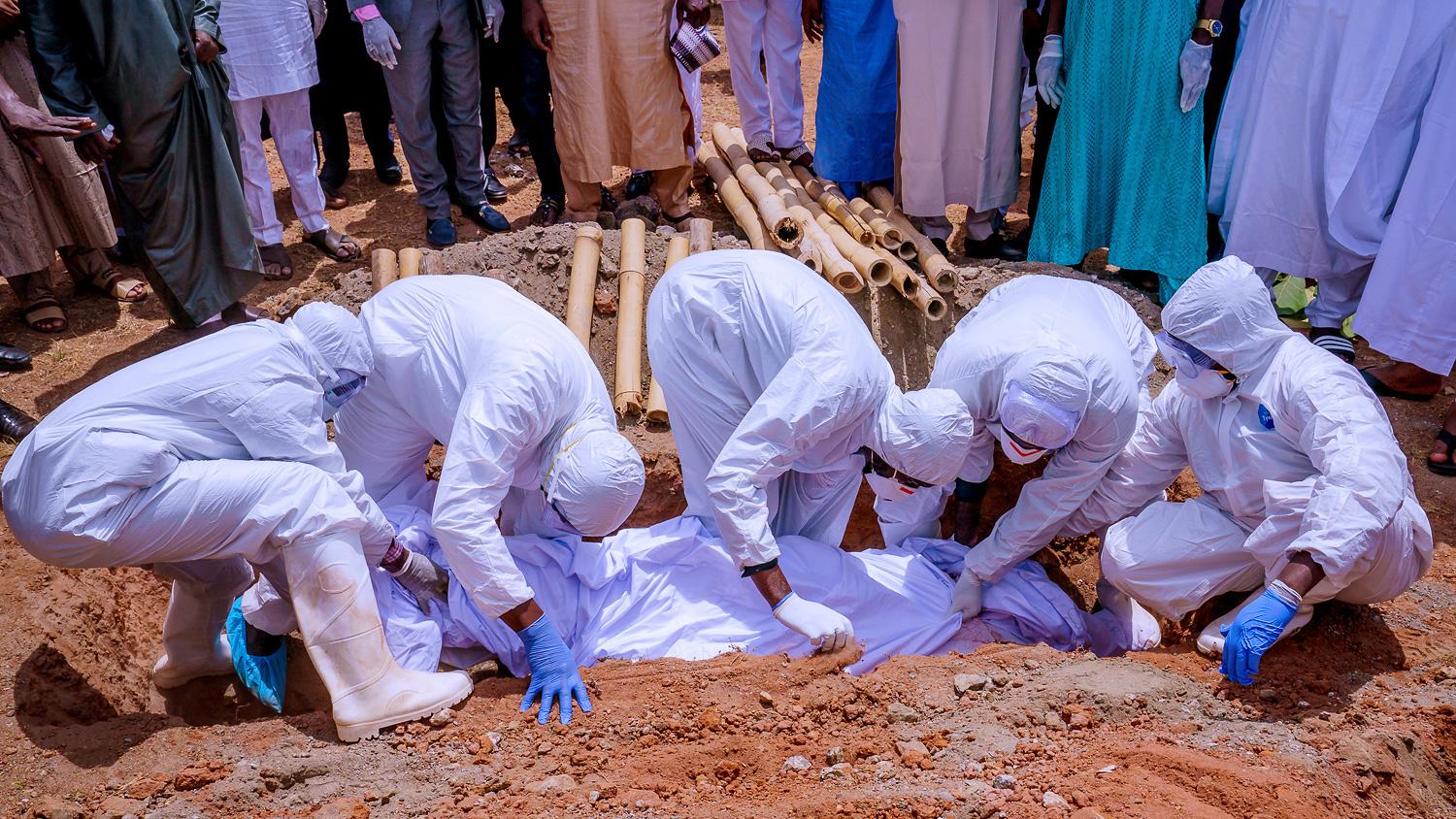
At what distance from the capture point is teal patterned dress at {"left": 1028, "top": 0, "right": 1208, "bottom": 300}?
5.14 metres

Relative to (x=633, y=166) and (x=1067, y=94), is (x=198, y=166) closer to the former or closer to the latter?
(x=633, y=166)

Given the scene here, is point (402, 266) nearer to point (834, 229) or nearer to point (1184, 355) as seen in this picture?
point (834, 229)

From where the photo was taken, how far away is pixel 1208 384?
342 centimetres

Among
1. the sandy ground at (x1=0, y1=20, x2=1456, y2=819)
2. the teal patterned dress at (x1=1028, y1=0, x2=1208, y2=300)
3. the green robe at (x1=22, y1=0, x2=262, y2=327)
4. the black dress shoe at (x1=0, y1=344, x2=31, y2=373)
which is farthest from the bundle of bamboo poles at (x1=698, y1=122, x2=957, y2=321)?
the black dress shoe at (x1=0, y1=344, x2=31, y2=373)

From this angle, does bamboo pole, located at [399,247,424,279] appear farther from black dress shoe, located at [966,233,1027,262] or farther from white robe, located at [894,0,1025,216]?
black dress shoe, located at [966,233,1027,262]

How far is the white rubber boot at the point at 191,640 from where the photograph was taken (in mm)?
3514

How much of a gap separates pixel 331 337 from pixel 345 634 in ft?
2.80

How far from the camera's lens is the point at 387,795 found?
282 cm

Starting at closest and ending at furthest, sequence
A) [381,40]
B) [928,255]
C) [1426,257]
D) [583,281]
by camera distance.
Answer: [1426,257]
[583,281]
[928,255]
[381,40]

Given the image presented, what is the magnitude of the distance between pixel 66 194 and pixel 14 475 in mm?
2721

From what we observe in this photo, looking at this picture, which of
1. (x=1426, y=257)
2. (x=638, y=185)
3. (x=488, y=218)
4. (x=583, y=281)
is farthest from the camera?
(x=638, y=185)

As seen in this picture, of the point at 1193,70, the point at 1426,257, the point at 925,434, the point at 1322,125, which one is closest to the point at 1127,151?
the point at 1193,70

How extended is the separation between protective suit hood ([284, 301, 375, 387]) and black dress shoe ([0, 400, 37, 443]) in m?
1.89

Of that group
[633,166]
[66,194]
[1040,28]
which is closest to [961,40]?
[1040,28]
